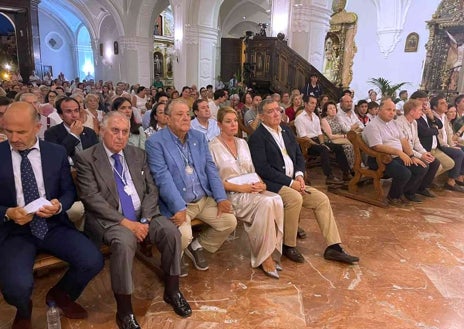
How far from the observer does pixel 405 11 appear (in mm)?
12094

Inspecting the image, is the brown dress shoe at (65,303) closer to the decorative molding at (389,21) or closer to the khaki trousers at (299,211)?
the khaki trousers at (299,211)

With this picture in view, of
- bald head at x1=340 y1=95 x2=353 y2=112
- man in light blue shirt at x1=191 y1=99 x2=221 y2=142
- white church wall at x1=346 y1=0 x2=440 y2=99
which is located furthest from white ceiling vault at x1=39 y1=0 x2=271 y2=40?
man in light blue shirt at x1=191 y1=99 x2=221 y2=142

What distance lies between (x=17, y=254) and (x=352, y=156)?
421cm

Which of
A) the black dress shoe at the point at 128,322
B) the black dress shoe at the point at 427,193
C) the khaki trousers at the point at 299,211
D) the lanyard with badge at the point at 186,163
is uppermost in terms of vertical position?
the lanyard with badge at the point at 186,163

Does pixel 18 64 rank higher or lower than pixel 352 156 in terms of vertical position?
higher

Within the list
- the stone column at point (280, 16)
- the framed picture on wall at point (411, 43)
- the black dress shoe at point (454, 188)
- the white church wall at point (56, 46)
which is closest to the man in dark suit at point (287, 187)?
the black dress shoe at point (454, 188)

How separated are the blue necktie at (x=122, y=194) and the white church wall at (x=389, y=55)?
12424 millimetres

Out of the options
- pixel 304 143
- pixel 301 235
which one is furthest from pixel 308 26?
pixel 301 235

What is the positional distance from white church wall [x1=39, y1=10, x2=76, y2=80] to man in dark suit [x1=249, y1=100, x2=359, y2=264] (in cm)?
2321

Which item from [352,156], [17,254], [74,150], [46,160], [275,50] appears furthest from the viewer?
[275,50]

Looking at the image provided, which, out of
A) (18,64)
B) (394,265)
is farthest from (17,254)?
(18,64)

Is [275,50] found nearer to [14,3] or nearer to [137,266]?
[137,266]

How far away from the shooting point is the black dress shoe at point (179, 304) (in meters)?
2.18

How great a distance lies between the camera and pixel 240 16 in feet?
61.4
